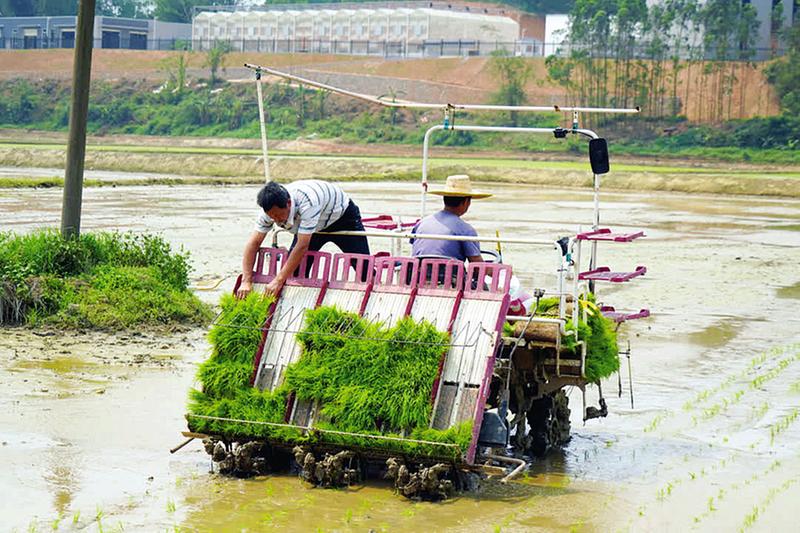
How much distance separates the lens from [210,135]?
91.0 meters

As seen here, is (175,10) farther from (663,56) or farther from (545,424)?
(545,424)

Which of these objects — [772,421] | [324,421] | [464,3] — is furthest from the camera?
[464,3]

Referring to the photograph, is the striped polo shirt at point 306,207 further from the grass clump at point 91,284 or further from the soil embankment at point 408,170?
the soil embankment at point 408,170

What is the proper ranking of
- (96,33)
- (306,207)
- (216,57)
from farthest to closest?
1. (96,33)
2. (216,57)
3. (306,207)

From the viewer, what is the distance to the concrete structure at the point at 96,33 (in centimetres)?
11912

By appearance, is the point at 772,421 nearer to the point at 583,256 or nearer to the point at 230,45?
the point at 583,256

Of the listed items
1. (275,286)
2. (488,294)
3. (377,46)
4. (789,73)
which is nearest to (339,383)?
(275,286)

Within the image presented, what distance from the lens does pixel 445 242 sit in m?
9.67

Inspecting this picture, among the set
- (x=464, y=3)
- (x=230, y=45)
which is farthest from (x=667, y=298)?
(x=464, y=3)

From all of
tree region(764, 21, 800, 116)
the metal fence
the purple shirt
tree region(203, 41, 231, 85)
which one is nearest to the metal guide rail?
the purple shirt

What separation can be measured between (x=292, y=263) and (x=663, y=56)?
87082 mm

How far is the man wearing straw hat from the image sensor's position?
Answer: 961 cm

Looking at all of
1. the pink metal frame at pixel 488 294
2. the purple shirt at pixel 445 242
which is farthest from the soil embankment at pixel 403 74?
the pink metal frame at pixel 488 294

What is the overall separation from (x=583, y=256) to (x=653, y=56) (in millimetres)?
67290
